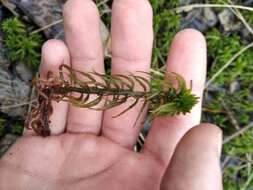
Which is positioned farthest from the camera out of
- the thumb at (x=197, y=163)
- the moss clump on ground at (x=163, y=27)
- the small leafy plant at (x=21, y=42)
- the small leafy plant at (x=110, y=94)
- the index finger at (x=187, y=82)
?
the moss clump on ground at (x=163, y=27)

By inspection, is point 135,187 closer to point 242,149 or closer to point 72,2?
point 72,2

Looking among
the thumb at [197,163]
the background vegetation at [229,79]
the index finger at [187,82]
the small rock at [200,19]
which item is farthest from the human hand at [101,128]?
the small rock at [200,19]

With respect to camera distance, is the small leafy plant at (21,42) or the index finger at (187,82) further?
the small leafy plant at (21,42)

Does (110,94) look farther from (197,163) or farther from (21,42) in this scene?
(21,42)

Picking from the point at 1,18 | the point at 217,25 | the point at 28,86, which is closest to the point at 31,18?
the point at 1,18

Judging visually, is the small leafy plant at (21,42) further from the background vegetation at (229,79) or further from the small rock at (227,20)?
the small rock at (227,20)
